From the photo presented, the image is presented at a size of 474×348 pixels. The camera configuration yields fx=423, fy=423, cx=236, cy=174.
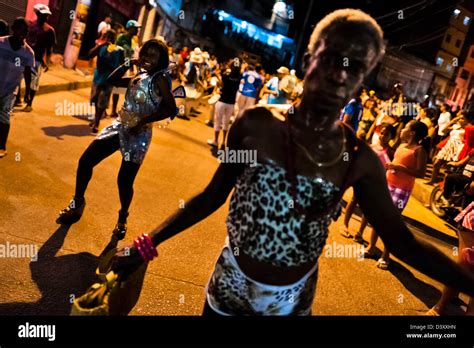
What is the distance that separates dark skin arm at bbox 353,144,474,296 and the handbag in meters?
1.00

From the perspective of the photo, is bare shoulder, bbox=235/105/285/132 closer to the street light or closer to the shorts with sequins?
the shorts with sequins

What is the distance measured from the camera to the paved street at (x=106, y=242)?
11.3ft

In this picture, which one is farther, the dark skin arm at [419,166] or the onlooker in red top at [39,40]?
the onlooker in red top at [39,40]

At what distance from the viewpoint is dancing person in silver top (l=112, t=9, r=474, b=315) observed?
1635mm

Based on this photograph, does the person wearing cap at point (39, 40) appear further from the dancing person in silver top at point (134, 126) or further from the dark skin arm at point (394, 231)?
the dark skin arm at point (394, 231)

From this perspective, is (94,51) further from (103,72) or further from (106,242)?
(106,242)

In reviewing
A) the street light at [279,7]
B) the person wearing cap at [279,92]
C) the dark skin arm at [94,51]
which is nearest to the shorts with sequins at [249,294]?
the dark skin arm at [94,51]

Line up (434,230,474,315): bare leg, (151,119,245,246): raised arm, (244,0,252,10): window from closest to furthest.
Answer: (151,119,245,246): raised arm → (434,230,474,315): bare leg → (244,0,252,10): window

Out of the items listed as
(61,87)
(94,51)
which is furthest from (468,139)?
(61,87)

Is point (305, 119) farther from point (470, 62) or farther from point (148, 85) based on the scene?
point (470, 62)

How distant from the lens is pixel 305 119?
1.72 metres

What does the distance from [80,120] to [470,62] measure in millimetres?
49088

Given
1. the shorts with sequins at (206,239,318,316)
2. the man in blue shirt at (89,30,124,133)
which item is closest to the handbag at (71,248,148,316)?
the shorts with sequins at (206,239,318,316)

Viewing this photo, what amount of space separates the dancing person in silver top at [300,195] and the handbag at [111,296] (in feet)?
0.16
